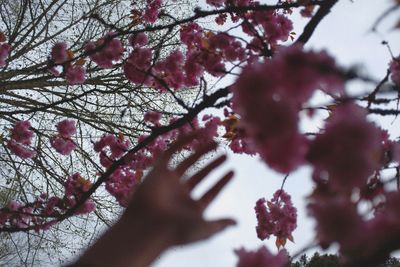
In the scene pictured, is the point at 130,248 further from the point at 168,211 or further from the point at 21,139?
the point at 21,139

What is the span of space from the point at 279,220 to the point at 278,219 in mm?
15

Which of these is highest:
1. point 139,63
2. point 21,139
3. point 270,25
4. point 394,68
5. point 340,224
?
point 21,139

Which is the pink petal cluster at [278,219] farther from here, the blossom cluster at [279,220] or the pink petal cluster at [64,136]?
the pink petal cluster at [64,136]

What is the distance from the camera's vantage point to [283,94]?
114 cm

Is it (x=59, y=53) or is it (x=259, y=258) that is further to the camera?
(x=59, y=53)

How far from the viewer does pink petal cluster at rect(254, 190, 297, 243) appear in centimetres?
415

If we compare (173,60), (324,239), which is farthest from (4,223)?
(324,239)

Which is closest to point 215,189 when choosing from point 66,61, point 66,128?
point 66,61

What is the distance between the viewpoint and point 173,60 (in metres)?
4.04

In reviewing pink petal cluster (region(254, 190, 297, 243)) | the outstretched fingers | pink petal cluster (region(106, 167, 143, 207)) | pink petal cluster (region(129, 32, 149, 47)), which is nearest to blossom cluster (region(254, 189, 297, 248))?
pink petal cluster (region(254, 190, 297, 243))

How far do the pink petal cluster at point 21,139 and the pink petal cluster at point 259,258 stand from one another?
449 centimetres

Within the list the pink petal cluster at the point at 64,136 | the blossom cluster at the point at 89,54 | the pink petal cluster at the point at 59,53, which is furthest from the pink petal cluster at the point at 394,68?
the pink petal cluster at the point at 64,136

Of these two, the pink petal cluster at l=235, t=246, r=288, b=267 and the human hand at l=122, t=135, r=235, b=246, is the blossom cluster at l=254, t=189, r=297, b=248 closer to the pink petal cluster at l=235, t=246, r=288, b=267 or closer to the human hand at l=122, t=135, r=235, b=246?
the pink petal cluster at l=235, t=246, r=288, b=267

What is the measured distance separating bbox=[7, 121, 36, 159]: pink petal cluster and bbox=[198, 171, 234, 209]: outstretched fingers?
4748 mm
